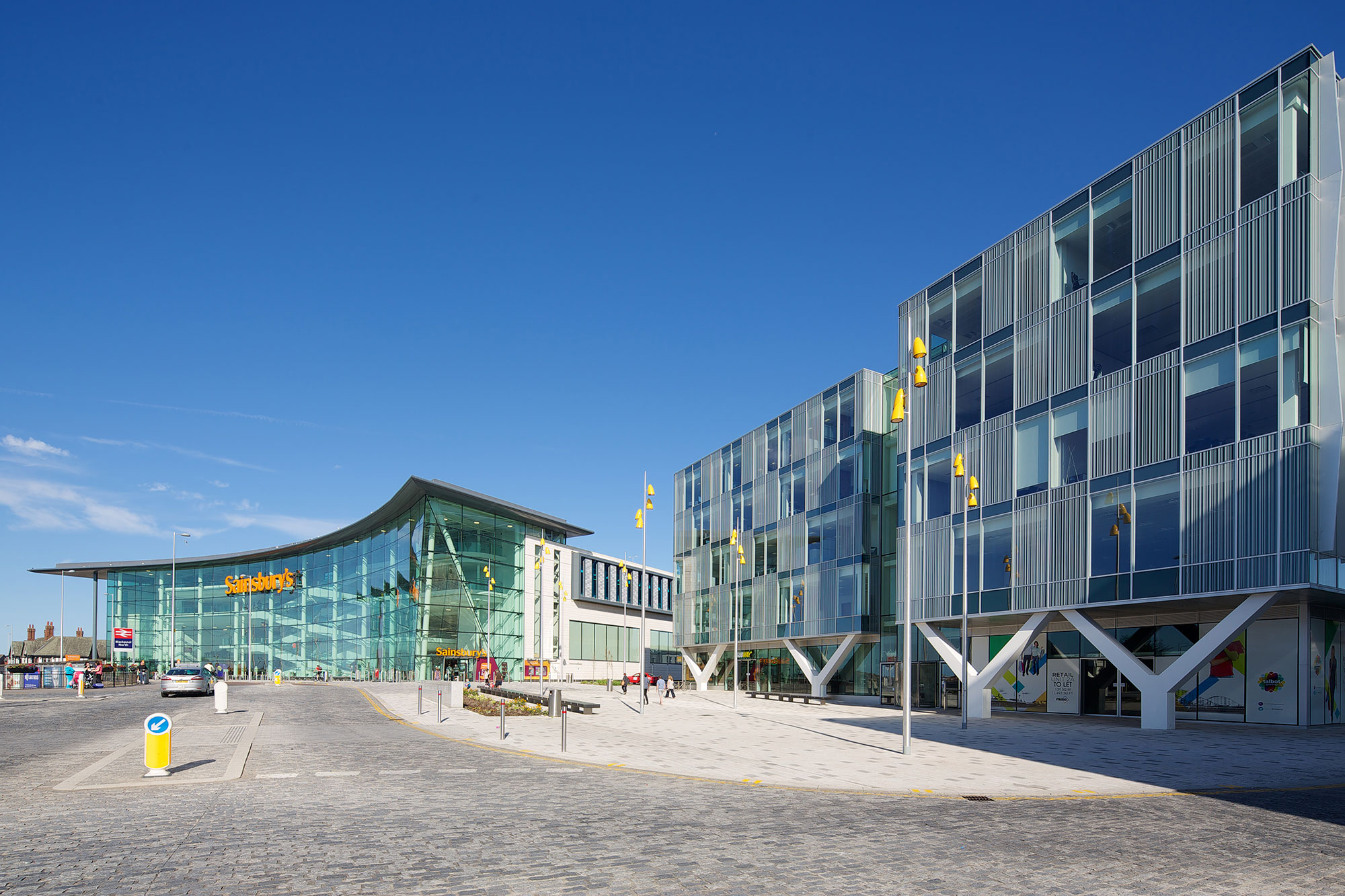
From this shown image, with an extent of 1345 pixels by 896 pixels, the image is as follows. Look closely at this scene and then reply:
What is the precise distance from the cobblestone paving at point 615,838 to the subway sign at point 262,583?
81.7m

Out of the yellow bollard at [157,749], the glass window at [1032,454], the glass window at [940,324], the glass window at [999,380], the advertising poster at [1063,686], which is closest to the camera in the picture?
the yellow bollard at [157,749]

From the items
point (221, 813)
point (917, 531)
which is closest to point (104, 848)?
point (221, 813)

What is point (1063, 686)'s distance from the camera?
39.6m

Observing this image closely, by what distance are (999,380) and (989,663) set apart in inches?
432

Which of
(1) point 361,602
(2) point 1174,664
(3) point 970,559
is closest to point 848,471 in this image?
(3) point 970,559

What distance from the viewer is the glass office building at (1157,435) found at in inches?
1072

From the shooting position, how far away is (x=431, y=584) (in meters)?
75.6

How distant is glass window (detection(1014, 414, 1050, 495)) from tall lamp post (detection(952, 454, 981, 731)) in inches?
71.8

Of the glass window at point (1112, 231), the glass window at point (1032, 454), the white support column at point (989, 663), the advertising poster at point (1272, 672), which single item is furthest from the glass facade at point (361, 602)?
the advertising poster at point (1272, 672)

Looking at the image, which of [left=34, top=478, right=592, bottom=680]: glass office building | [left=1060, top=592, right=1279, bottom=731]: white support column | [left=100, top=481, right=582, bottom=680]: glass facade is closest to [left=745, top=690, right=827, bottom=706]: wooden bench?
[left=1060, top=592, right=1279, bottom=731]: white support column

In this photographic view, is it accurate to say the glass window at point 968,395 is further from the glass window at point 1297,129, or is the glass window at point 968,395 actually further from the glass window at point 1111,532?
the glass window at point 1297,129

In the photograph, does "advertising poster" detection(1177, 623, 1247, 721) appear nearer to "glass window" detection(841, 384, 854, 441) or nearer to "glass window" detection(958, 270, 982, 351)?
"glass window" detection(958, 270, 982, 351)

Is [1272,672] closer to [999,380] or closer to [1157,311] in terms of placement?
[1157,311]

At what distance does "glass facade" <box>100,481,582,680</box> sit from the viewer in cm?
7625
